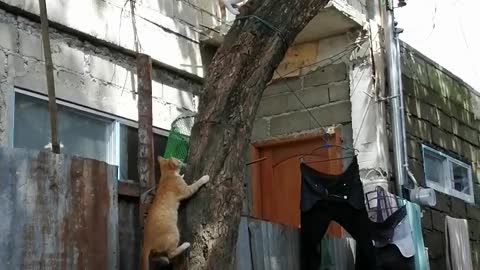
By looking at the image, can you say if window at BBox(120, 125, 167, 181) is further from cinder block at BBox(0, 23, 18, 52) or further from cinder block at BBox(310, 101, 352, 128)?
cinder block at BBox(310, 101, 352, 128)

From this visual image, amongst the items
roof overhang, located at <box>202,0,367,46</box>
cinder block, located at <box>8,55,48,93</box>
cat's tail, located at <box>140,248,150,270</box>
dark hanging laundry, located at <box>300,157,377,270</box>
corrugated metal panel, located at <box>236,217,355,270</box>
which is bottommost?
cat's tail, located at <box>140,248,150,270</box>

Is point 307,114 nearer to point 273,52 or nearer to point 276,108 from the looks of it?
point 276,108

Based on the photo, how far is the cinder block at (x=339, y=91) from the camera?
7.95 metres

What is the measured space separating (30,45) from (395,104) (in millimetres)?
3982

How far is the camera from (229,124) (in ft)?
13.3

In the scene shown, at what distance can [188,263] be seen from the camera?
3.78m

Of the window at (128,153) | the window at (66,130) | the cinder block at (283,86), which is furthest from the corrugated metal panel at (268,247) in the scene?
the cinder block at (283,86)

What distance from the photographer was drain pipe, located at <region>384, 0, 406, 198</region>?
765 centimetres

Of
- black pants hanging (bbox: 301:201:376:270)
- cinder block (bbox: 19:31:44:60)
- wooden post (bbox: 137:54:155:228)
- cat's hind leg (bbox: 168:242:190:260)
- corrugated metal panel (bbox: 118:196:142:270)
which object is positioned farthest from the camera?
black pants hanging (bbox: 301:201:376:270)

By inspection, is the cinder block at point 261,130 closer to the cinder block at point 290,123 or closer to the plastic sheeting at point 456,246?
the cinder block at point 290,123

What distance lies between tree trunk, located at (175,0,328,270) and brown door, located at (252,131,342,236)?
385 cm

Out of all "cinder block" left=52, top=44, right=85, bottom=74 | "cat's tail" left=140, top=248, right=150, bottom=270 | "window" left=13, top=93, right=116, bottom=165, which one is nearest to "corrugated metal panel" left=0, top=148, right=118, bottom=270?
"cat's tail" left=140, top=248, right=150, bottom=270

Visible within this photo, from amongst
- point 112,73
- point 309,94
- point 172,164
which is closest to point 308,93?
point 309,94

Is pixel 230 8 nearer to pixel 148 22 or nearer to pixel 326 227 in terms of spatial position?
pixel 148 22
